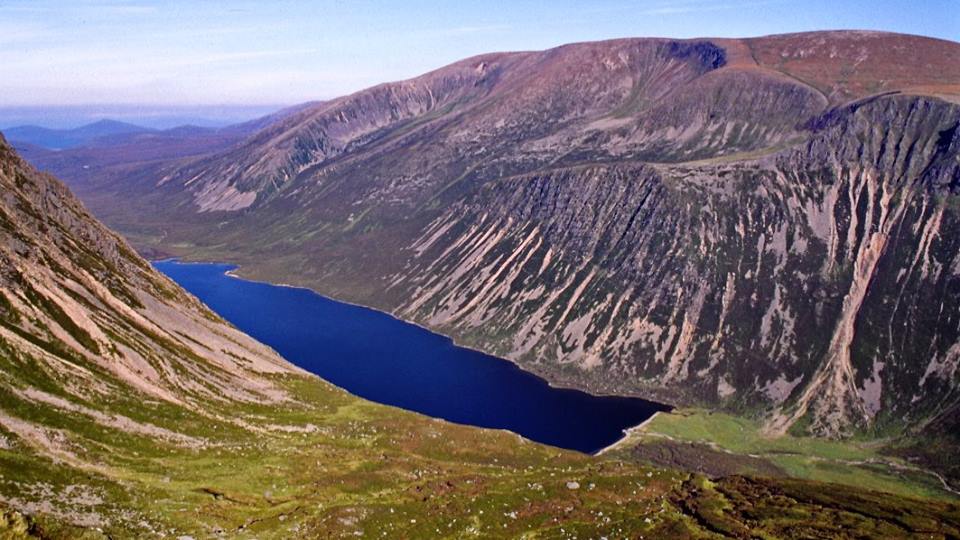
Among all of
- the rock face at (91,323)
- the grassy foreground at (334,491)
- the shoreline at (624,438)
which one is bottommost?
the shoreline at (624,438)

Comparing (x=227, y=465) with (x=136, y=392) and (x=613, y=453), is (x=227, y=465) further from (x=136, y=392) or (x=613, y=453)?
(x=613, y=453)

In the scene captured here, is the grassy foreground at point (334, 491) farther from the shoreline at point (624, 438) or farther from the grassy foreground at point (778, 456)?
the grassy foreground at point (778, 456)

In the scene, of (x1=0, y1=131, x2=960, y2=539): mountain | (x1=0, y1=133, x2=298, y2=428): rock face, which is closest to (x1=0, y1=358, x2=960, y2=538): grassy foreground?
(x1=0, y1=131, x2=960, y2=539): mountain

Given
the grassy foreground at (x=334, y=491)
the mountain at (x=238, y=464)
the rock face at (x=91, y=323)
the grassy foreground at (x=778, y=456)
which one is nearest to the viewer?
the grassy foreground at (x=334, y=491)

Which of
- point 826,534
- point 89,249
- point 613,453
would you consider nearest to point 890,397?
point 613,453

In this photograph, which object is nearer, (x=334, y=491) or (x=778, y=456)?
(x=334, y=491)

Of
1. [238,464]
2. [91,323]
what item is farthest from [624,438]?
[91,323]

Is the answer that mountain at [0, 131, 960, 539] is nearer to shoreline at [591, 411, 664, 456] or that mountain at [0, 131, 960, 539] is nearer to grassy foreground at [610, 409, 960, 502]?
shoreline at [591, 411, 664, 456]

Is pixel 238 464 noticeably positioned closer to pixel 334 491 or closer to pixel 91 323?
pixel 334 491

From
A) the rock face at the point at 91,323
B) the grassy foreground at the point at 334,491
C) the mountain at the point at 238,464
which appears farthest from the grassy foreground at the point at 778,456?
the rock face at the point at 91,323
